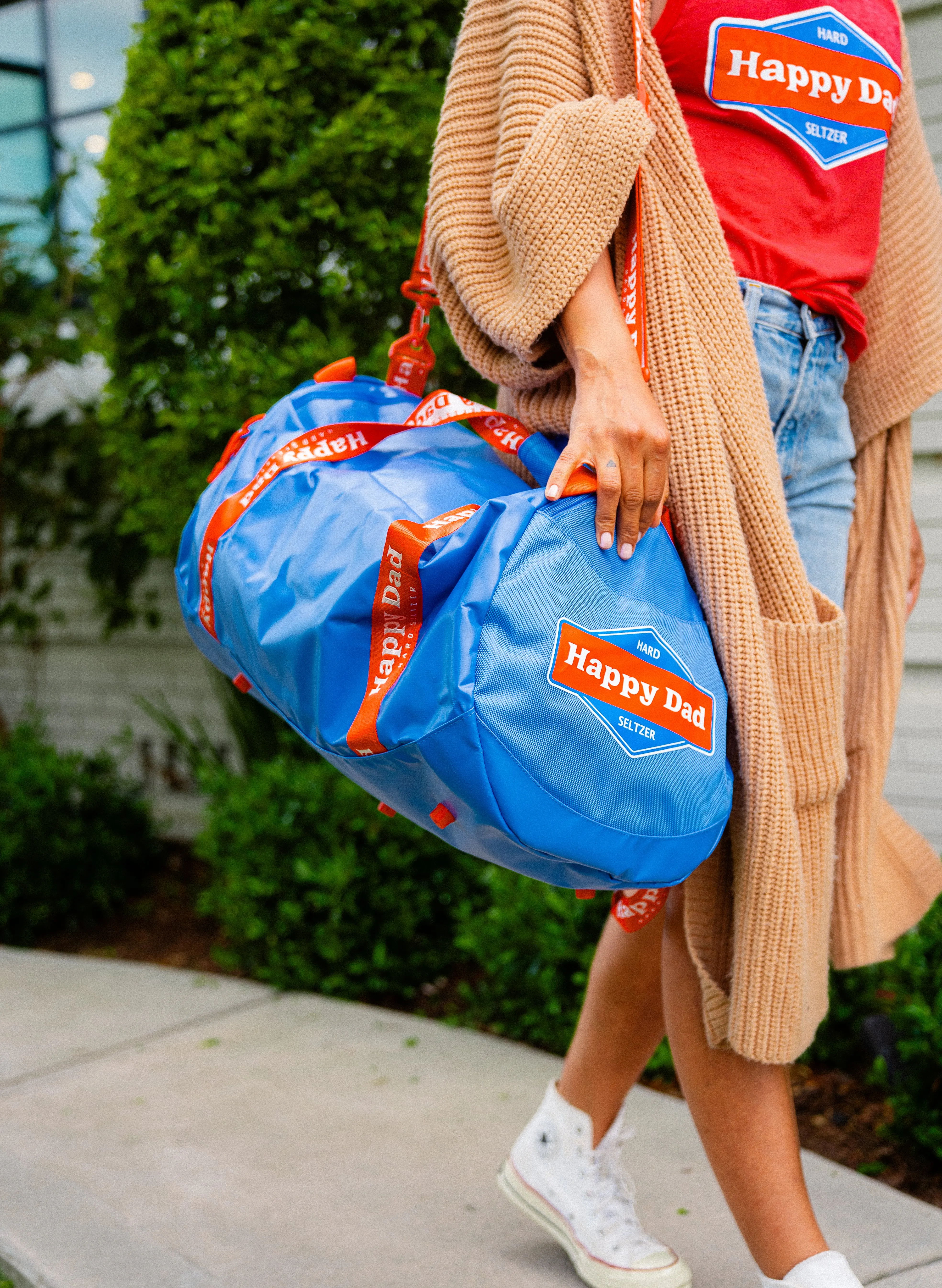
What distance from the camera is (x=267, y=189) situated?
3.17 meters

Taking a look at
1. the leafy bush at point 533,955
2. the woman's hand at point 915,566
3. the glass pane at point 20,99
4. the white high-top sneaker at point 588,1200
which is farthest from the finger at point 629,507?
the glass pane at point 20,99

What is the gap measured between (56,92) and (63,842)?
3.92 m

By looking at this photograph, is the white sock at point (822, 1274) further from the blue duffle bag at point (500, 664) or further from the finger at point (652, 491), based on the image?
the finger at point (652, 491)

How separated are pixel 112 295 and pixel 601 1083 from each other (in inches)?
106

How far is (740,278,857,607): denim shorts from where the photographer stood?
1556 millimetres

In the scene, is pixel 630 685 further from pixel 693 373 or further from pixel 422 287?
pixel 422 287

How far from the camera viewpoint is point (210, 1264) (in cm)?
203

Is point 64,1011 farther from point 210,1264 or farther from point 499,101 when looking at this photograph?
point 499,101

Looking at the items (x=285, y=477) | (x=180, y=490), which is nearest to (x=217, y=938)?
(x=180, y=490)

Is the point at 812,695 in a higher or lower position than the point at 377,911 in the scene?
higher

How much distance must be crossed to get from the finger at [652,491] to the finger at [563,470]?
0.08 metres

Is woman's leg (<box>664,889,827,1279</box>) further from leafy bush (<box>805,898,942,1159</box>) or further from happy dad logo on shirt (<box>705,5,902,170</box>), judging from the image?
happy dad logo on shirt (<box>705,5,902,170</box>)

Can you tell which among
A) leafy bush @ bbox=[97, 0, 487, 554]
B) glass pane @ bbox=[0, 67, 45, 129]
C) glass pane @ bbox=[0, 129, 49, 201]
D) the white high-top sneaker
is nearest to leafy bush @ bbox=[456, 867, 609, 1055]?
the white high-top sneaker

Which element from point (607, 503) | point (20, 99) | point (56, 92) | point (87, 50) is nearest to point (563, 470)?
point (607, 503)
